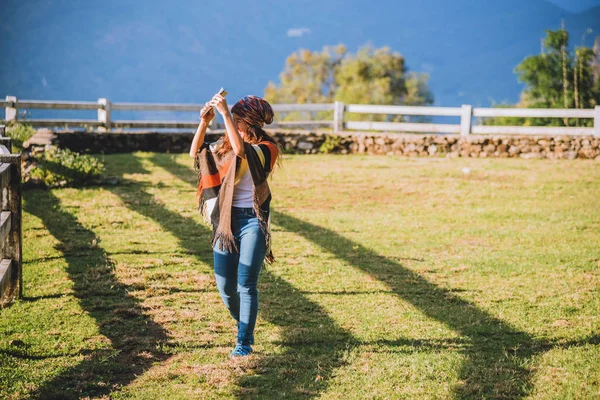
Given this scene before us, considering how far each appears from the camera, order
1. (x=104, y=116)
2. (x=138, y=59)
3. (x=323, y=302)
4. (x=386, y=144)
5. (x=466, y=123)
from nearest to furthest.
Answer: (x=323, y=302), (x=466, y=123), (x=386, y=144), (x=104, y=116), (x=138, y=59)

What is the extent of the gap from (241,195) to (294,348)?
4.12 ft

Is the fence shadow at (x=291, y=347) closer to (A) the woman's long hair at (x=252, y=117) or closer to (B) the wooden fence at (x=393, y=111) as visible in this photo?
(A) the woman's long hair at (x=252, y=117)

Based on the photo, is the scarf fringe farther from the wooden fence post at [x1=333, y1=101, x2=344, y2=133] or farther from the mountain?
the mountain

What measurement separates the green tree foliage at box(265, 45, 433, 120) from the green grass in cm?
3157

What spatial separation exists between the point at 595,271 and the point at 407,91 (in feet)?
167

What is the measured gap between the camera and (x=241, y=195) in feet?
14.5

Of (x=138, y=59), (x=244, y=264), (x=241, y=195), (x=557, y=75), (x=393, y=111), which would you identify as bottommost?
(x=244, y=264)

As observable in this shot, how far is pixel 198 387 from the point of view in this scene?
418 cm

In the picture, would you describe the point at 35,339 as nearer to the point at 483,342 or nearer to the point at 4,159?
the point at 4,159

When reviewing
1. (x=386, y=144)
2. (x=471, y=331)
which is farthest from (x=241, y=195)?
(x=386, y=144)

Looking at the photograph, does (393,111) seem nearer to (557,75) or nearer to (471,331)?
(471,331)

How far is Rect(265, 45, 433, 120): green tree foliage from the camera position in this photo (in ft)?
→ 174

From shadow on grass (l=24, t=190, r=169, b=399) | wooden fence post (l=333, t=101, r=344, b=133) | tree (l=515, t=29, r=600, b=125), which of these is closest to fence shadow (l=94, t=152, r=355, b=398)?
shadow on grass (l=24, t=190, r=169, b=399)

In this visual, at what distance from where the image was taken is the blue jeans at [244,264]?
4340 millimetres
